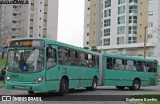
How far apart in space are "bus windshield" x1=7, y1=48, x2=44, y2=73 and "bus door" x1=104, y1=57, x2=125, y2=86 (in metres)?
11.3

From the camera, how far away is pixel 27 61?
18281 mm

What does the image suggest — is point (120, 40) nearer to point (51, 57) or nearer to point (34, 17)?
point (34, 17)

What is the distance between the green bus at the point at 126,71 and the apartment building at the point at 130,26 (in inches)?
1599

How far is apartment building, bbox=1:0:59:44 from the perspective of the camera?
10700cm

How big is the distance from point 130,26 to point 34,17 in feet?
118

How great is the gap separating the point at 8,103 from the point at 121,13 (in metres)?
72.2

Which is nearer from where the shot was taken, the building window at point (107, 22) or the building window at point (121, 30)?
the building window at point (121, 30)

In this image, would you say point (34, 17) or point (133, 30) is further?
point (34, 17)

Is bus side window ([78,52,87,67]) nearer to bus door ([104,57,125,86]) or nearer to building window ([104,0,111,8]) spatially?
bus door ([104,57,125,86])

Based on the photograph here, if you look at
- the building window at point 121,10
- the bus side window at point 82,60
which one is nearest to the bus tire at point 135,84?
the bus side window at point 82,60

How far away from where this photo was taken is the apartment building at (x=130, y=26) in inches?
2975

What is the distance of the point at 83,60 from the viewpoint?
78.8 ft

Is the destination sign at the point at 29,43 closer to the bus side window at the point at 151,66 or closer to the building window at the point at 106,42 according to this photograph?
the bus side window at the point at 151,66

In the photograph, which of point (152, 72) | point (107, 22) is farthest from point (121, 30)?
point (152, 72)
